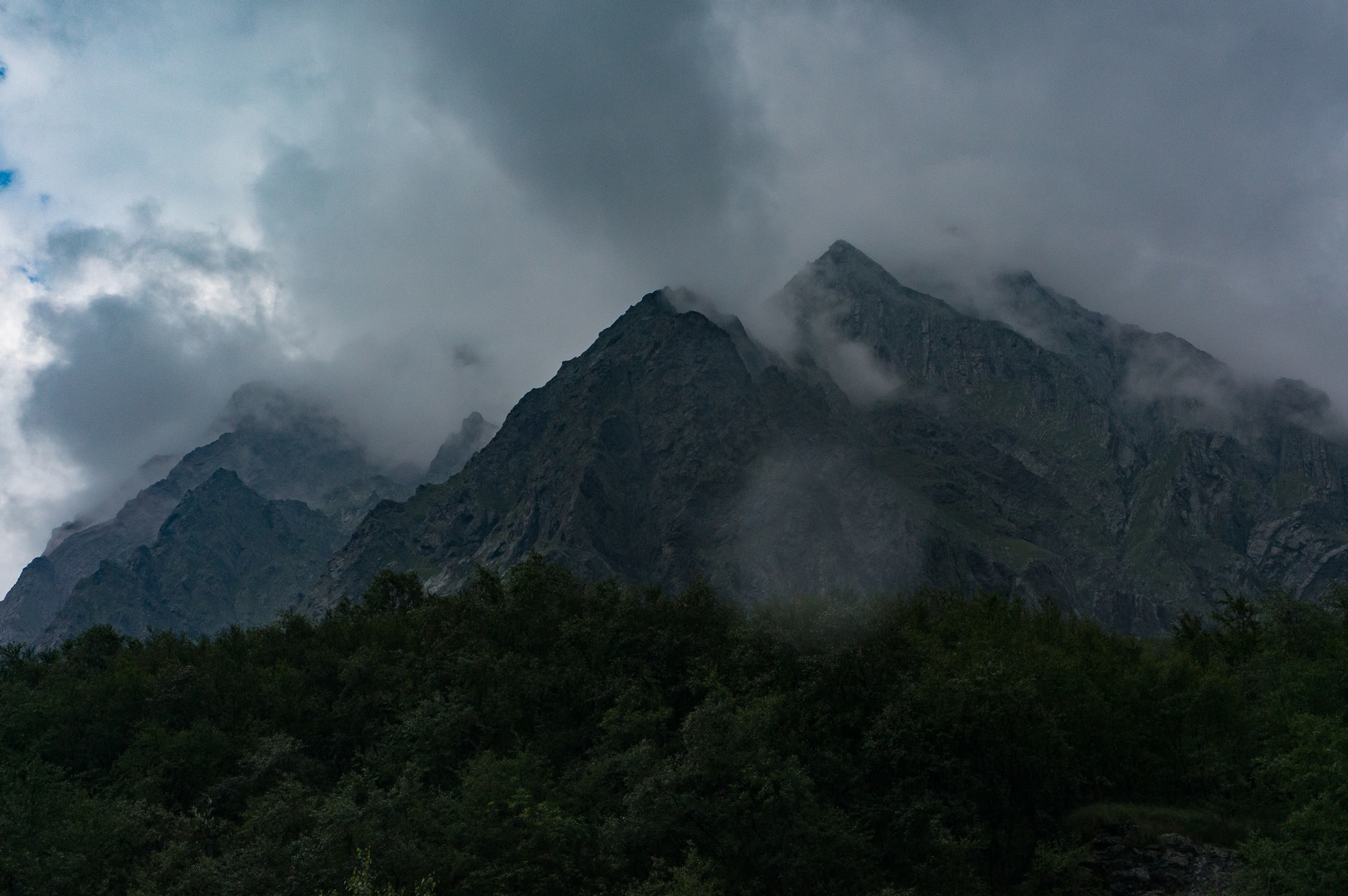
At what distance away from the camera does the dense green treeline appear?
48.8 metres

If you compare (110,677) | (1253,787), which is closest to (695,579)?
(1253,787)

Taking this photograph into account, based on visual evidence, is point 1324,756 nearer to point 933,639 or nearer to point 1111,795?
point 1111,795

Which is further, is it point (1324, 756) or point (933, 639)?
point (933, 639)

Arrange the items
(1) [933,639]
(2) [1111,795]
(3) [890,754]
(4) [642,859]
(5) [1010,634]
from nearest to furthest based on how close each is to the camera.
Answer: (4) [642,859], (3) [890,754], (2) [1111,795], (1) [933,639], (5) [1010,634]

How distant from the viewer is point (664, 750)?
187 ft

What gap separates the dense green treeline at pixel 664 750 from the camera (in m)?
48.8

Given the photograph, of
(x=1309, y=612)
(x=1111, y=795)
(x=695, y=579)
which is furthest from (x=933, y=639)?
(x=1309, y=612)

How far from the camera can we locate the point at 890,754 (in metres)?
57.4

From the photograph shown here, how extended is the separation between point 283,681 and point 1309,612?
3545 inches

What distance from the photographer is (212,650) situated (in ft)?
276

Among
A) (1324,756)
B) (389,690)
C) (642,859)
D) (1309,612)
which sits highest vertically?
(1309,612)

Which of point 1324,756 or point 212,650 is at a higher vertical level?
point 212,650

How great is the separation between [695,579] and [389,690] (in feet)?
89.4

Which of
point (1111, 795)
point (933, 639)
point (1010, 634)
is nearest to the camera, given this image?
point (1111, 795)
